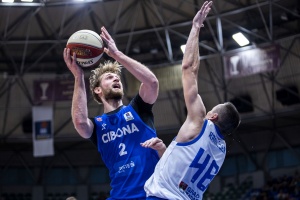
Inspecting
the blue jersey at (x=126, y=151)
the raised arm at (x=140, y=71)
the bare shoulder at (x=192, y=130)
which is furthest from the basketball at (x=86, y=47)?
the bare shoulder at (x=192, y=130)

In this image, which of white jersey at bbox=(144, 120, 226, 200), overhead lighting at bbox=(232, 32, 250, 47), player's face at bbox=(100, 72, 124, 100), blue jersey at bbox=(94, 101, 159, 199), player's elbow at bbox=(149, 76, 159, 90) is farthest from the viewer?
overhead lighting at bbox=(232, 32, 250, 47)

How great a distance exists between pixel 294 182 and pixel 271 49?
7.59 m

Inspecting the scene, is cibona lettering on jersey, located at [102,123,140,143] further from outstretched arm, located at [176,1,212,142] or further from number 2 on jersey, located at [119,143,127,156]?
outstretched arm, located at [176,1,212,142]

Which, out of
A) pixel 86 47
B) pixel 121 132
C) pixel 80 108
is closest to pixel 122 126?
pixel 121 132

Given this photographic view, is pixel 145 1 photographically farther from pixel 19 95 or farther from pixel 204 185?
pixel 204 185

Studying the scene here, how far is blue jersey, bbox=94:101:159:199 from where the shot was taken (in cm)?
593

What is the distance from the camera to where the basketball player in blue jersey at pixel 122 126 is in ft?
19.6

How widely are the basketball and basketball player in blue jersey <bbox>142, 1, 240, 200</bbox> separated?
1.57 meters

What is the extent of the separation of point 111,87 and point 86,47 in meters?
0.68

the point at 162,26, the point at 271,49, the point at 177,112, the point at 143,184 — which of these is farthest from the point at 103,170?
the point at 143,184

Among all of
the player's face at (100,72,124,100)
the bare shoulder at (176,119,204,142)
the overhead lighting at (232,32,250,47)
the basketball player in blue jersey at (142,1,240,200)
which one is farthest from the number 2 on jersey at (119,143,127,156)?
the overhead lighting at (232,32,250,47)

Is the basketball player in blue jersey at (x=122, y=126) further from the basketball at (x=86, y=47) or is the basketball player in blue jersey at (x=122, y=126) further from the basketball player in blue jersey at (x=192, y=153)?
the basketball player in blue jersey at (x=192, y=153)

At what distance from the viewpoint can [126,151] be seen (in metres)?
6.10

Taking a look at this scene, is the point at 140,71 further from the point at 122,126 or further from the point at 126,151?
the point at 126,151
